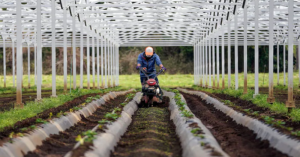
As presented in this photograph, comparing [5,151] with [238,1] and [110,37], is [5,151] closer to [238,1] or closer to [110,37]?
[238,1]

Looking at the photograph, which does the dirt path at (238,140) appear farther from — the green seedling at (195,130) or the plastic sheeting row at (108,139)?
the plastic sheeting row at (108,139)

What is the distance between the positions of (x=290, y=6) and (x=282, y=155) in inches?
238

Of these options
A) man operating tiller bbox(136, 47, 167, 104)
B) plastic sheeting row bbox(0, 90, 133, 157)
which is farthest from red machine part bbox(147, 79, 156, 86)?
plastic sheeting row bbox(0, 90, 133, 157)

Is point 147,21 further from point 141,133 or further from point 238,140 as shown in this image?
point 238,140

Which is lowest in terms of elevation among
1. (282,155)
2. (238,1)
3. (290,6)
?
(282,155)

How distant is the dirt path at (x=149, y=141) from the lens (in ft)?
22.2

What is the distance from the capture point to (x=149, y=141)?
7.48 m

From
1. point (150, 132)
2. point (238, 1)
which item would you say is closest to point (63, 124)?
point (150, 132)

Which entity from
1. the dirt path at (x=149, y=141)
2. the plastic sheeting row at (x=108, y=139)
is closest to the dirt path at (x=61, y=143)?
the plastic sheeting row at (x=108, y=139)

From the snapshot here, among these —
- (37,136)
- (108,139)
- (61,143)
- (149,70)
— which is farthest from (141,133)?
(149,70)

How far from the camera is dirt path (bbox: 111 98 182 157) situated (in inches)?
266

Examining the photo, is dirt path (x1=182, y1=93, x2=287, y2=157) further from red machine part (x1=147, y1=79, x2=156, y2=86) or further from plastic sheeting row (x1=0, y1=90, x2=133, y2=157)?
red machine part (x1=147, y1=79, x2=156, y2=86)

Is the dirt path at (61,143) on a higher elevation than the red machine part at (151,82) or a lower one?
lower

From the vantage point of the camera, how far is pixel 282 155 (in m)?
6.55
